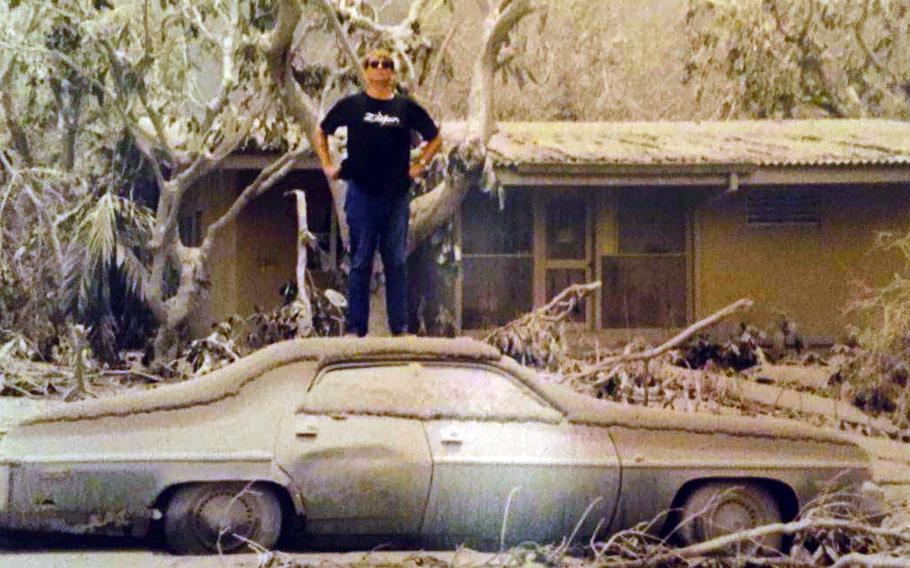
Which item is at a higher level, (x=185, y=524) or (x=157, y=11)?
(x=157, y=11)

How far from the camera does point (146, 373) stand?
28.6ft

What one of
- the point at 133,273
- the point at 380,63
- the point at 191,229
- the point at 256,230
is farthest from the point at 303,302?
the point at 191,229

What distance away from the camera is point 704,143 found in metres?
12.2

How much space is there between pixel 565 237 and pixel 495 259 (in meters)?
0.87

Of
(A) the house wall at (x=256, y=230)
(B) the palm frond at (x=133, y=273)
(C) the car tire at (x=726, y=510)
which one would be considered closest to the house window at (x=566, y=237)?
(A) the house wall at (x=256, y=230)

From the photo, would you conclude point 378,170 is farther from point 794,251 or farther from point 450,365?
point 794,251

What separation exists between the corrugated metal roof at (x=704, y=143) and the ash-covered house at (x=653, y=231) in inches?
1.3

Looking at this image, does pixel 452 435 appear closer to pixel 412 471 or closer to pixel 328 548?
pixel 412 471

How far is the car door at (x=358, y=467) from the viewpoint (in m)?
5.23

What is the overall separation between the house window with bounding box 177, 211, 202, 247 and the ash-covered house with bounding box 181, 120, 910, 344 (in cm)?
2

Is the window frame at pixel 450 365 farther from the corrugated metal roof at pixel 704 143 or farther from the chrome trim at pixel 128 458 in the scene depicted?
the corrugated metal roof at pixel 704 143

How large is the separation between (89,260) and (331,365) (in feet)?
14.2

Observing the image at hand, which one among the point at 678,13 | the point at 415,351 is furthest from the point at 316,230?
the point at 678,13

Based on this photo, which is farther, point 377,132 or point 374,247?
point 374,247
